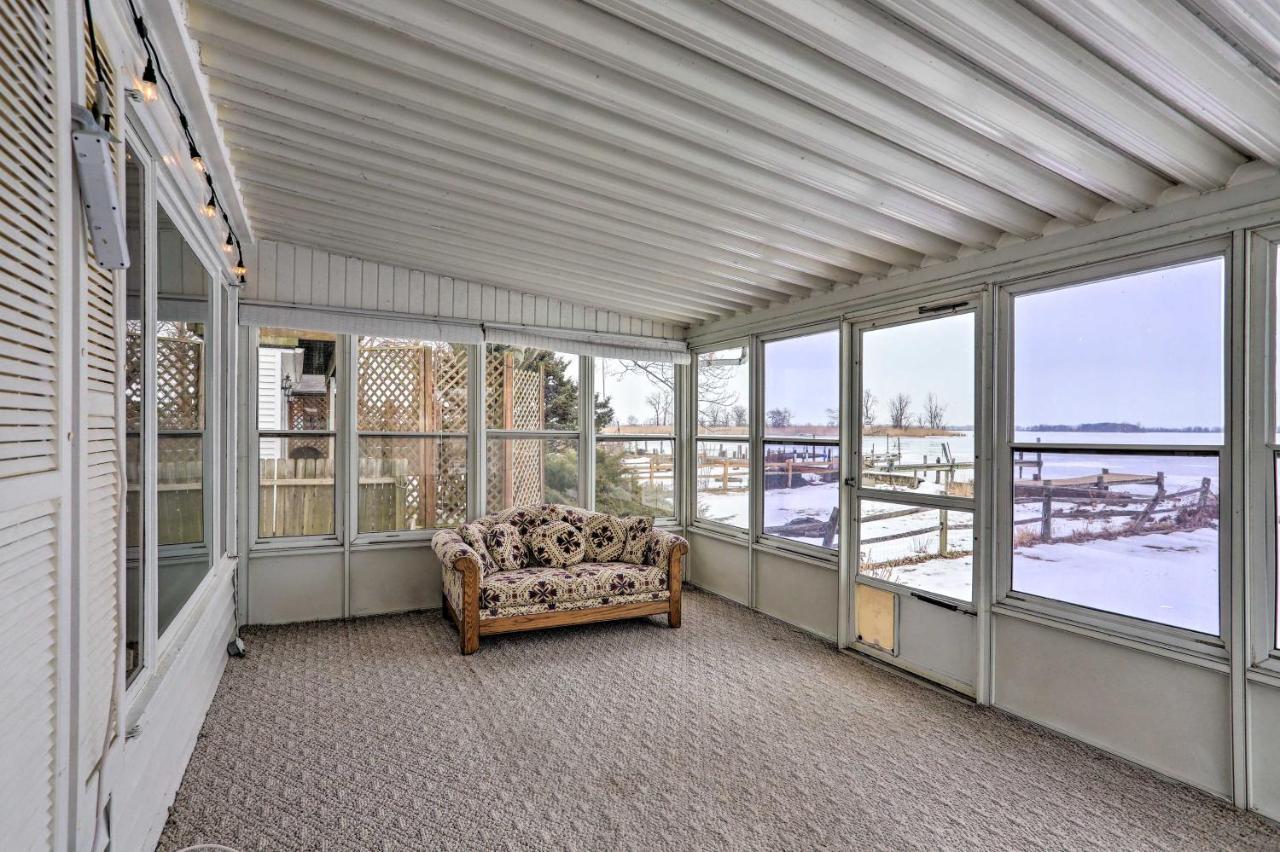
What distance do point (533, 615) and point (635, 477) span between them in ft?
6.55

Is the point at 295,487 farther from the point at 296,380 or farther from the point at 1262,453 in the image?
the point at 1262,453

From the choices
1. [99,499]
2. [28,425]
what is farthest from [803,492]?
[28,425]

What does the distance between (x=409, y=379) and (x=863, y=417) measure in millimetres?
3374

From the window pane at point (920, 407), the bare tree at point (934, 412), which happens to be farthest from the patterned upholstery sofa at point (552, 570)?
the bare tree at point (934, 412)

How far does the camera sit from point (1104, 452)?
295cm

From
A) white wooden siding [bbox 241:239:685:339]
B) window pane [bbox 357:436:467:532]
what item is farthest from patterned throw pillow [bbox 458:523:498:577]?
white wooden siding [bbox 241:239:685:339]

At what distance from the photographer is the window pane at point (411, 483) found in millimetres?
4848

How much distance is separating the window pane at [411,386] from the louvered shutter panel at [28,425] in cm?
366

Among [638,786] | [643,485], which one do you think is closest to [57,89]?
[638,786]

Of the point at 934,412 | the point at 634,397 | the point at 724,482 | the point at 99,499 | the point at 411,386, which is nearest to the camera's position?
the point at 99,499

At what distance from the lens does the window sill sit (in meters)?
2.60

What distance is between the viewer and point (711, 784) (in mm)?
2580

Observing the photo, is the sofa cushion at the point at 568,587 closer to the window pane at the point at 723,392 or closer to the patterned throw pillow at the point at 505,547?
the patterned throw pillow at the point at 505,547

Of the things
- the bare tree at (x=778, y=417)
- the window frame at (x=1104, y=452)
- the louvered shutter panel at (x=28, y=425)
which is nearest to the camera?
the louvered shutter panel at (x=28, y=425)
